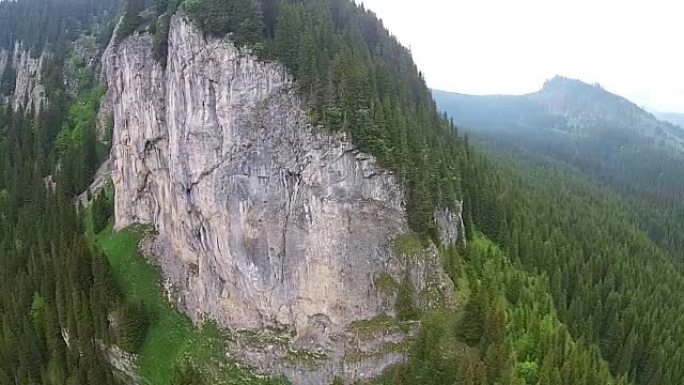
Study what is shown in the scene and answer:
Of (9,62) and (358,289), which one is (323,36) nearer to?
(358,289)

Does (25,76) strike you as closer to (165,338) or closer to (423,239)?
(165,338)

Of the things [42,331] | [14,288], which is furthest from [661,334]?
[14,288]

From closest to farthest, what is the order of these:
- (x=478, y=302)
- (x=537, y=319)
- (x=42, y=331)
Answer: (x=478, y=302) → (x=537, y=319) → (x=42, y=331)

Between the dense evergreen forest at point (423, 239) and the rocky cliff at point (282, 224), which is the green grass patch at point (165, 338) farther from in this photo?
the rocky cliff at point (282, 224)

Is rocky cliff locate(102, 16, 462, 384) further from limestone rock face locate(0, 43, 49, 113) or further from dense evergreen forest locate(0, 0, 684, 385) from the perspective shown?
limestone rock face locate(0, 43, 49, 113)

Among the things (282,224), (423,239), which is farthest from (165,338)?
(423,239)

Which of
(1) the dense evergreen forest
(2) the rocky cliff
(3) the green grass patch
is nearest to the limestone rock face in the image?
(1) the dense evergreen forest

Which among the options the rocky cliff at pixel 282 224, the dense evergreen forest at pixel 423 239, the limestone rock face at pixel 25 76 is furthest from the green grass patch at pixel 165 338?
the limestone rock face at pixel 25 76
